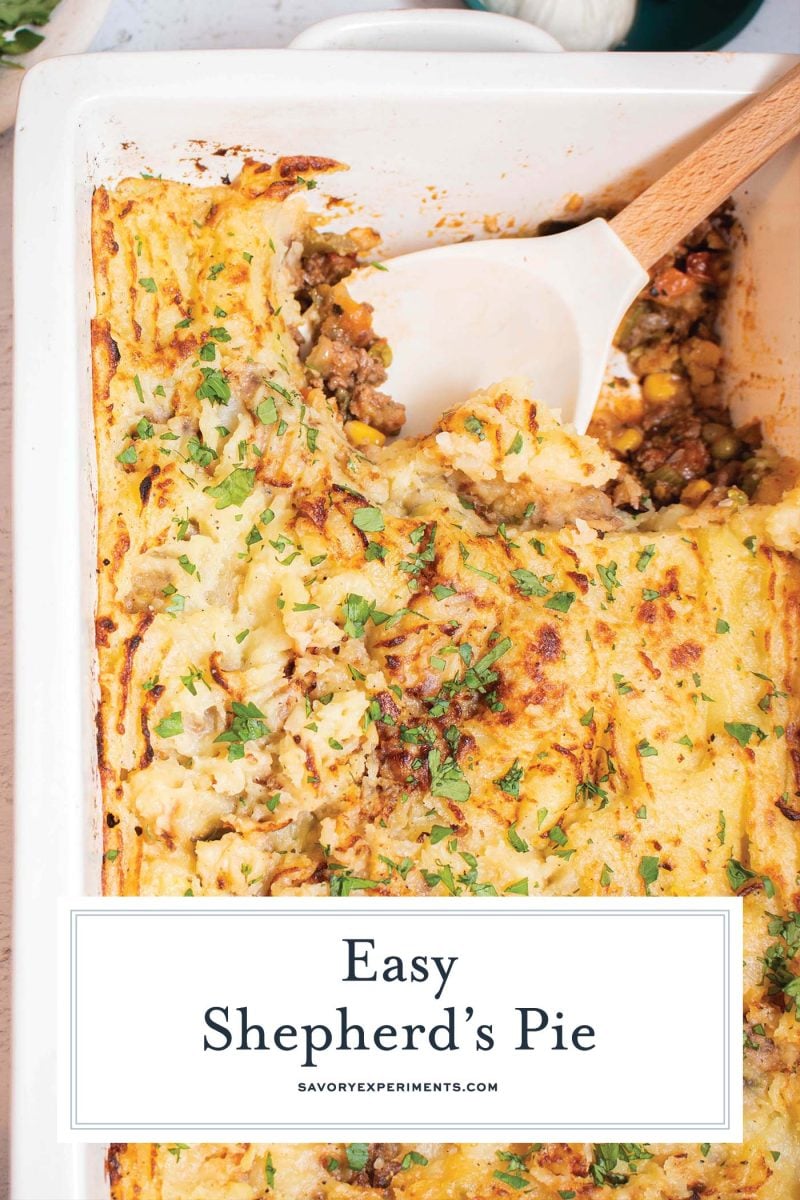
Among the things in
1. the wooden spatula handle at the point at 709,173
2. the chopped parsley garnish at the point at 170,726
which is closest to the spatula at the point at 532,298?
the wooden spatula handle at the point at 709,173

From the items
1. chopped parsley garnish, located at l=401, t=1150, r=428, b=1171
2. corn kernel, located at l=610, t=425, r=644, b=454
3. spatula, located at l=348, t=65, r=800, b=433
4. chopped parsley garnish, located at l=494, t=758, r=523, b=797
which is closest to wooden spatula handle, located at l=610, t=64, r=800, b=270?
spatula, located at l=348, t=65, r=800, b=433

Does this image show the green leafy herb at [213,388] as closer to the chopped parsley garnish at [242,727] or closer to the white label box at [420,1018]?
the chopped parsley garnish at [242,727]

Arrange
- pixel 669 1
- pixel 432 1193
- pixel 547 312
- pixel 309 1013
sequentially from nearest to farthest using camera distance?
pixel 432 1193, pixel 309 1013, pixel 547 312, pixel 669 1

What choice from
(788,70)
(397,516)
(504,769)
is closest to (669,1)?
(788,70)

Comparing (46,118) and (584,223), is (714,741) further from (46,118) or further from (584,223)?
(46,118)

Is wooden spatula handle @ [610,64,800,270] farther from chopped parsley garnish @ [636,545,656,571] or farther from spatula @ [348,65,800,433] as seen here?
chopped parsley garnish @ [636,545,656,571]

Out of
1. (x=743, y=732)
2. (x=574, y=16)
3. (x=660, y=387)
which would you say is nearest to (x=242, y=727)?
(x=743, y=732)
